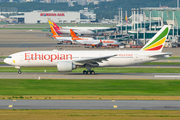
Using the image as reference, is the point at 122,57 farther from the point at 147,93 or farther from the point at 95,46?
the point at 95,46

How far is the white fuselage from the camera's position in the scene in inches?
1986

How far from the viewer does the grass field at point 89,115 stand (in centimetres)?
2600

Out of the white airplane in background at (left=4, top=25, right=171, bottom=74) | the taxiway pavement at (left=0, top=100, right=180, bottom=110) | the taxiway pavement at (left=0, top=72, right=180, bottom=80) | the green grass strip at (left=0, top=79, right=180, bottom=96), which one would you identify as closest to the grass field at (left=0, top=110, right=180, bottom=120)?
the taxiway pavement at (left=0, top=100, right=180, bottom=110)

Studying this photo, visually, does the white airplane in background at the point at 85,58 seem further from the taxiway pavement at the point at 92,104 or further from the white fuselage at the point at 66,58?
the taxiway pavement at the point at 92,104

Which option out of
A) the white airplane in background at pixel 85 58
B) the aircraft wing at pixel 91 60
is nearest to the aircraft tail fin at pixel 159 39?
the white airplane in background at pixel 85 58

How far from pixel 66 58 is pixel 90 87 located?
38.7ft

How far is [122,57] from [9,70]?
2088 cm

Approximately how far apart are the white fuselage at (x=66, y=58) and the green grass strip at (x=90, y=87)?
598 cm

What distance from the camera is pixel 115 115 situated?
26797 millimetres

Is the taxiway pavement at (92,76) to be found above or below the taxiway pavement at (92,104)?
above

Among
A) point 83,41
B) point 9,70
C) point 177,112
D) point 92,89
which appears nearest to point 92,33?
point 83,41

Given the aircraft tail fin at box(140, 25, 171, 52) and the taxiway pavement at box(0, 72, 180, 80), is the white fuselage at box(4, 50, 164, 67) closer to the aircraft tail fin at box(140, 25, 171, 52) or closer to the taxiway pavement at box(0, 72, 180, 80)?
the aircraft tail fin at box(140, 25, 171, 52)

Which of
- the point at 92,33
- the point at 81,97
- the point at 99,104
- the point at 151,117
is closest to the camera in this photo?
the point at 151,117

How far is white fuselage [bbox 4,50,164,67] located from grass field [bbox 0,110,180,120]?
76.0 feet
